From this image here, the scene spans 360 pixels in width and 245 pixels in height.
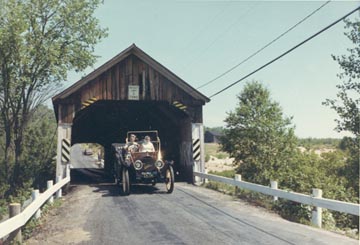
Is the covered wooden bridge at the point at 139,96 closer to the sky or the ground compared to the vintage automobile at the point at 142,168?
closer to the sky

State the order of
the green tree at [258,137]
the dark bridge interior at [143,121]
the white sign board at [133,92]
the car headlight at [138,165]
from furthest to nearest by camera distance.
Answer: the green tree at [258,137], the dark bridge interior at [143,121], the white sign board at [133,92], the car headlight at [138,165]

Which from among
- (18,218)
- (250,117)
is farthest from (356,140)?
(18,218)

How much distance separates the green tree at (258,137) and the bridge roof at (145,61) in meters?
9.91

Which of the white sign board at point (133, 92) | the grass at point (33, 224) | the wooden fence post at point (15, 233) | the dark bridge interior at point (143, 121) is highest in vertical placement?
the white sign board at point (133, 92)

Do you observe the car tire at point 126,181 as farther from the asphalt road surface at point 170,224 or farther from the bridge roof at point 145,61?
the bridge roof at point 145,61


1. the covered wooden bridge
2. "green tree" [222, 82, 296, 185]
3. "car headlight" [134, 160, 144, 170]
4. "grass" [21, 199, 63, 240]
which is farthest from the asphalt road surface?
"green tree" [222, 82, 296, 185]

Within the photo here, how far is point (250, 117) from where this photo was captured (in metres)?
28.7

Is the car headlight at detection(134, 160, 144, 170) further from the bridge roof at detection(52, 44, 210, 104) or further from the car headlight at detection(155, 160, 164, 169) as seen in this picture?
the bridge roof at detection(52, 44, 210, 104)

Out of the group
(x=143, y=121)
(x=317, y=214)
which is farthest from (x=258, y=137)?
(x=317, y=214)

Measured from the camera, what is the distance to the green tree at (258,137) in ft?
87.7

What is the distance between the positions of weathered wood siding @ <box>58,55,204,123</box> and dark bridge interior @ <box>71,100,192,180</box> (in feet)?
3.93

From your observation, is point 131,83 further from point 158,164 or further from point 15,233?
point 15,233

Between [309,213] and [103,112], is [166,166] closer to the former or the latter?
[309,213]

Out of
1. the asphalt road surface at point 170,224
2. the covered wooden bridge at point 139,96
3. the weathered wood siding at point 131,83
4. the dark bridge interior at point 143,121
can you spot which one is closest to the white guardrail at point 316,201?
the asphalt road surface at point 170,224
